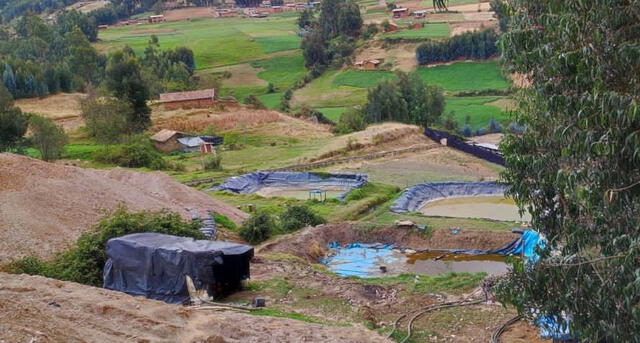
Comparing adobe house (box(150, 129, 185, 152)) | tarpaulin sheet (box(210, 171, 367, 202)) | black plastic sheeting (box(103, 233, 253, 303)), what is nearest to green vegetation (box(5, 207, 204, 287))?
black plastic sheeting (box(103, 233, 253, 303))

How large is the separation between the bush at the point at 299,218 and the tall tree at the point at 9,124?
77.7ft

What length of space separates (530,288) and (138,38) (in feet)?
326

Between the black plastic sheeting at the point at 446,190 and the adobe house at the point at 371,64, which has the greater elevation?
the adobe house at the point at 371,64

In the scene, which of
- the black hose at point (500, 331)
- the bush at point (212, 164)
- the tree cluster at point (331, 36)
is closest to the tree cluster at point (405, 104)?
the bush at point (212, 164)

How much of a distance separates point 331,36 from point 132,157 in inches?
2059

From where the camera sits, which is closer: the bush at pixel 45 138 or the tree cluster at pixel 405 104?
the bush at pixel 45 138

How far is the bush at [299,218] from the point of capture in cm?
2836

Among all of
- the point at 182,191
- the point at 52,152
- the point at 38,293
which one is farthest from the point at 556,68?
the point at 52,152

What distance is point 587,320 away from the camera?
960 centimetres

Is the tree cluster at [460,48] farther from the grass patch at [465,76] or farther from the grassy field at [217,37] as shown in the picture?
the grassy field at [217,37]

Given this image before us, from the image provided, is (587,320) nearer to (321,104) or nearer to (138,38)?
(321,104)

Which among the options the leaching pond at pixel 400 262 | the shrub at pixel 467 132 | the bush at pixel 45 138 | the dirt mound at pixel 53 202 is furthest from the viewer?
the shrub at pixel 467 132

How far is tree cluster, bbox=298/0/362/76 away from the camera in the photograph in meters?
85.2

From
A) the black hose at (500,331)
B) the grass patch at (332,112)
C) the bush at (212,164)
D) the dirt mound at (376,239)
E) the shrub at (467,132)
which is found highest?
the black hose at (500,331)
